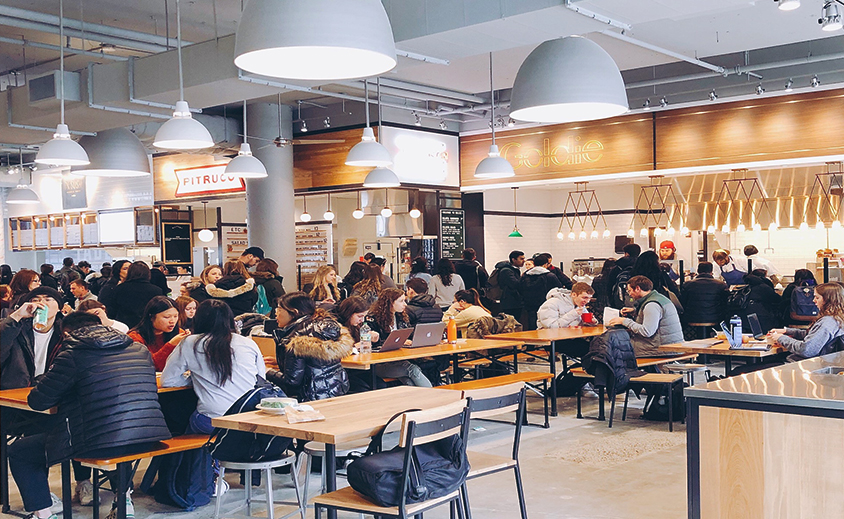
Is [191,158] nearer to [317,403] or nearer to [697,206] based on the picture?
[697,206]

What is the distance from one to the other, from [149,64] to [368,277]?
3051 millimetres

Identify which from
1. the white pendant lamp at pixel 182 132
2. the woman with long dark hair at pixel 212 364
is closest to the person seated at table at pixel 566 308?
the white pendant lamp at pixel 182 132

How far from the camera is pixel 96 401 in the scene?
475cm

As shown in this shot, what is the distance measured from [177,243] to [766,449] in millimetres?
13444

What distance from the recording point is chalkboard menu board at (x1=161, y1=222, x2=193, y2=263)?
1547cm

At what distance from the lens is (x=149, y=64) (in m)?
8.24

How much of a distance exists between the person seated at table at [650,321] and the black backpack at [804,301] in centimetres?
311

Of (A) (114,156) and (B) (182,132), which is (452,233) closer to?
(A) (114,156)

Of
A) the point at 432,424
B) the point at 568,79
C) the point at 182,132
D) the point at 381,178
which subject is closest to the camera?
the point at 432,424

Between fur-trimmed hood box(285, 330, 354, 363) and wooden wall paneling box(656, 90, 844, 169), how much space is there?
6.95 metres

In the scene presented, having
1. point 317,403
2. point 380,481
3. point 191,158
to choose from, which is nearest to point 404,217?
point 191,158

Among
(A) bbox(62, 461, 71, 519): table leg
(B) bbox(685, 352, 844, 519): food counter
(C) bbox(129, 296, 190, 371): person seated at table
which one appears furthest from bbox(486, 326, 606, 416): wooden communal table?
(A) bbox(62, 461, 71, 519): table leg

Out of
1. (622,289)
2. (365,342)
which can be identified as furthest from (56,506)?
(622,289)

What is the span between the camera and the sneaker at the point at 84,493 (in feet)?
18.6
